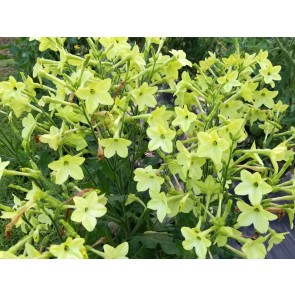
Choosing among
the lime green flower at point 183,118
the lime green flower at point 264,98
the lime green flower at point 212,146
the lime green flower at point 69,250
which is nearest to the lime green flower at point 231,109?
the lime green flower at point 264,98

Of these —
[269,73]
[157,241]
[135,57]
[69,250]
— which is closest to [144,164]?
[157,241]

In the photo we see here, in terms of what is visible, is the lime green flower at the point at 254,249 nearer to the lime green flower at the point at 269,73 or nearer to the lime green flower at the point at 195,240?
the lime green flower at the point at 195,240

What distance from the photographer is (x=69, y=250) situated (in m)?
1.24

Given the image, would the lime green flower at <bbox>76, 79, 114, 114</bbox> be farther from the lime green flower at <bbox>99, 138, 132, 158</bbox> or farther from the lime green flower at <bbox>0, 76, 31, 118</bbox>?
the lime green flower at <bbox>0, 76, 31, 118</bbox>

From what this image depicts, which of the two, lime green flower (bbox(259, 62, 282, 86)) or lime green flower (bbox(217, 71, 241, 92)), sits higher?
lime green flower (bbox(259, 62, 282, 86))

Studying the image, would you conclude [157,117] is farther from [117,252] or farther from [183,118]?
[117,252]

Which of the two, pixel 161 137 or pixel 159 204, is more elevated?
pixel 161 137

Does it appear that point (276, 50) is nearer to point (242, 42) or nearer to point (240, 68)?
point (242, 42)

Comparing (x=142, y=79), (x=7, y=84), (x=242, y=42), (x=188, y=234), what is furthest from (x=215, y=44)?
(x=188, y=234)

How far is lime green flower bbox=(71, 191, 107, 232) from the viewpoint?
1.31 m

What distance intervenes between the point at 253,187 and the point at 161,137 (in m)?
0.31

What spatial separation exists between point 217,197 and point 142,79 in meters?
0.52

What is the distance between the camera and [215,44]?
3.86 metres

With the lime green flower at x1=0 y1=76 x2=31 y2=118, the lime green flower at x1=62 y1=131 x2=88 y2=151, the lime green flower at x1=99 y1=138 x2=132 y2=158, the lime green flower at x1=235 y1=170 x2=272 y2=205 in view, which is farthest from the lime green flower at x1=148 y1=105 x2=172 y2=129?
the lime green flower at x1=0 y1=76 x2=31 y2=118
